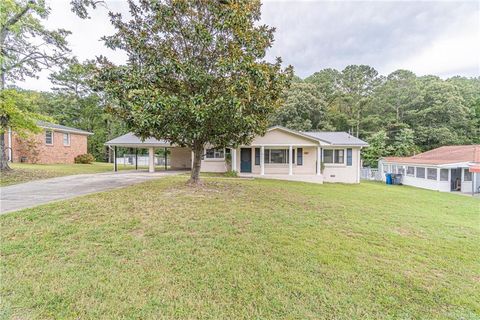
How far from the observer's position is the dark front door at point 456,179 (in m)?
17.5

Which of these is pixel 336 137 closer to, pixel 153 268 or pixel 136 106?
pixel 136 106

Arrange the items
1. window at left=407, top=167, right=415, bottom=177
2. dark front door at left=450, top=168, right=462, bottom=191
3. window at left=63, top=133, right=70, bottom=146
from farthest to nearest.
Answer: window at left=63, top=133, right=70, bottom=146 < window at left=407, top=167, right=415, bottom=177 < dark front door at left=450, top=168, right=462, bottom=191

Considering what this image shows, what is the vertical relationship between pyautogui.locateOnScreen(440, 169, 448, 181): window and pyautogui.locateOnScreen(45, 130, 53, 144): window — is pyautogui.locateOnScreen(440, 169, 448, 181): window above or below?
below

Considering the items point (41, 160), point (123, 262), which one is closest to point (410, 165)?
point (123, 262)

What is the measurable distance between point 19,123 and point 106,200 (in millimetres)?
8797

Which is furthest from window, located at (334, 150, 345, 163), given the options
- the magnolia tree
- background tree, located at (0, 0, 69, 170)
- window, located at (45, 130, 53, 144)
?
window, located at (45, 130, 53, 144)

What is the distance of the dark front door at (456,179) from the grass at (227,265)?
14.6 meters

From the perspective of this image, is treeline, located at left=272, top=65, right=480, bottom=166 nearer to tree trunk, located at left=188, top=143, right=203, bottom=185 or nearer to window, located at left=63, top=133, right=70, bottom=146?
tree trunk, located at left=188, top=143, right=203, bottom=185

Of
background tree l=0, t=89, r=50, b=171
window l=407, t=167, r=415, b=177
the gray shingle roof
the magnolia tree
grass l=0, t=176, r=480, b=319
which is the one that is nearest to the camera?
grass l=0, t=176, r=480, b=319

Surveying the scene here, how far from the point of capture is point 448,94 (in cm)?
3120

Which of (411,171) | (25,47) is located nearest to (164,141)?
(25,47)

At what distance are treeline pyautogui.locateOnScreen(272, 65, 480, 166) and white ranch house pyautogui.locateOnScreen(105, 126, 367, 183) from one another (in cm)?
1200

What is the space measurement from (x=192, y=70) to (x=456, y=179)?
2114 cm

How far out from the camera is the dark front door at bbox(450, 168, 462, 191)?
1752 centimetres
